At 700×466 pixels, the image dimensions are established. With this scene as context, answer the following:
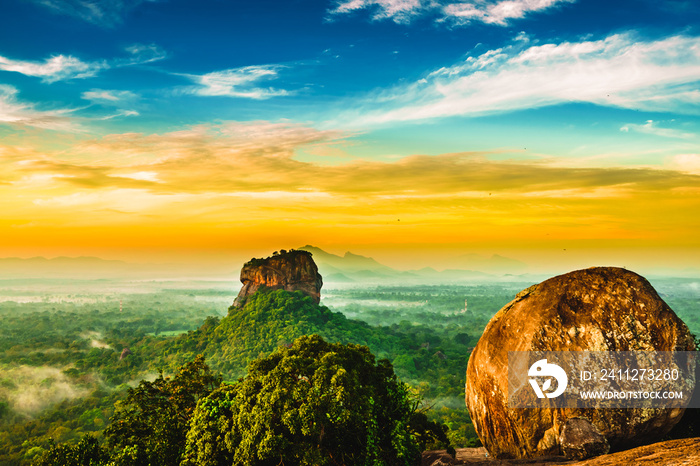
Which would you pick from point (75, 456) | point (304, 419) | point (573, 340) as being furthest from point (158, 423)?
point (573, 340)

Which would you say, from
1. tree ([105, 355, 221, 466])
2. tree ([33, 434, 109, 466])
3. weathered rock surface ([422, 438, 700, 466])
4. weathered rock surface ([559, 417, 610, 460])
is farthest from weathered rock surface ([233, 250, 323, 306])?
weathered rock surface ([559, 417, 610, 460])

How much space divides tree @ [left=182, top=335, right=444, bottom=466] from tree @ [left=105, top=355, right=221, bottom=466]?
168 centimetres

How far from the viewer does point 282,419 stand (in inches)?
563

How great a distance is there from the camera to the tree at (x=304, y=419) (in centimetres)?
1436

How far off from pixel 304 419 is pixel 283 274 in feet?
216

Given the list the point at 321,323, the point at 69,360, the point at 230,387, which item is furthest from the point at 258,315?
the point at 230,387

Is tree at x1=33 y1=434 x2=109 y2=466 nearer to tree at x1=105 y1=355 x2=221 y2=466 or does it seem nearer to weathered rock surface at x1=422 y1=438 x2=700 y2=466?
tree at x1=105 y1=355 x2=221 y2=466

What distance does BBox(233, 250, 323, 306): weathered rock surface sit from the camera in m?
79.2

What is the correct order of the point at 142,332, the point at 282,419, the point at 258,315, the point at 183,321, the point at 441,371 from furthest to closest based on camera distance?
1. the point at 183,321
2. the point at 142,332
3. the point at 258,315
4. the point at 441,371
5. the point at 282,419

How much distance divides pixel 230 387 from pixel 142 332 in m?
119

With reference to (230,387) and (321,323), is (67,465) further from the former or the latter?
(321,323)

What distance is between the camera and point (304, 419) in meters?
14.3

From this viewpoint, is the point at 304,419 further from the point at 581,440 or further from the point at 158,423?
the point at 581,440

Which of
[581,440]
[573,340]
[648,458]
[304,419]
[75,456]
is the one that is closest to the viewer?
[648,458]
